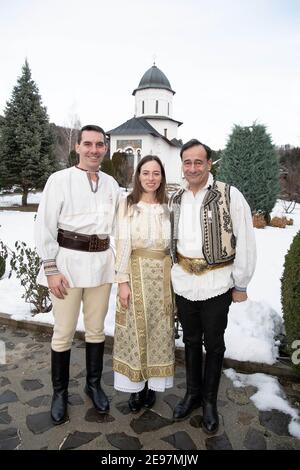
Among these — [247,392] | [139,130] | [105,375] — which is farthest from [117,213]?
[139,130]

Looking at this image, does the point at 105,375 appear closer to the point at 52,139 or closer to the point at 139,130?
the point at 52,139

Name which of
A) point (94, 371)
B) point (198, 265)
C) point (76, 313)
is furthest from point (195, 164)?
point (94, 371)

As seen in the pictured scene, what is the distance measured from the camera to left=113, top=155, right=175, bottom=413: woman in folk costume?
278 cm

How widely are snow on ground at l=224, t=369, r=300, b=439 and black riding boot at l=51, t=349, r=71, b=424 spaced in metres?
1.64

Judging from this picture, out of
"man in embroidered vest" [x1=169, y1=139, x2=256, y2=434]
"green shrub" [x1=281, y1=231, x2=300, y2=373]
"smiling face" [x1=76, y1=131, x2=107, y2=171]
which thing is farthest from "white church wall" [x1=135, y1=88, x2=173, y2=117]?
"man in embroidered vest" [x1=169, y1=139, x2=256, y2=434]

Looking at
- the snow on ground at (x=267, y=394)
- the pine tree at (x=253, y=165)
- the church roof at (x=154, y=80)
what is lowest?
the snow on ground at (x=267, y=394)

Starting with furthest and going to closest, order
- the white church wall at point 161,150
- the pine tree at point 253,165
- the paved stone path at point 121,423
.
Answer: the white church wall at point 161,150 → the pine tree at point 253,165 → the paved stone path at point 121,423

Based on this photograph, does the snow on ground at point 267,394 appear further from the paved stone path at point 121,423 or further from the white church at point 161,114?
the white church at point 161,114

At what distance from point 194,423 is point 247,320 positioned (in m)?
1.73

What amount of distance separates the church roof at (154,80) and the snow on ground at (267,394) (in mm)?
37400

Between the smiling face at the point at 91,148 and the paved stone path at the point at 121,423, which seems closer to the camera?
the paved stone path at the point at 121,423

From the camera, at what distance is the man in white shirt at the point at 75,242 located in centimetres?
272

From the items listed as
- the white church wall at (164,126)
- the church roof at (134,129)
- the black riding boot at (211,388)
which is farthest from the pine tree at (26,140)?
the black riding boot at (211,388)

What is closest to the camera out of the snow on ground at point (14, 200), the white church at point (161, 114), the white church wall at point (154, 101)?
the snow on ground at point (14, 200)
